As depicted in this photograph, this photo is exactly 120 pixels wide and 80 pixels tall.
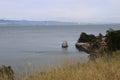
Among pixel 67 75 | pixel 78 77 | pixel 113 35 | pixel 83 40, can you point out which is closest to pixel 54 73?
pixel 67 75

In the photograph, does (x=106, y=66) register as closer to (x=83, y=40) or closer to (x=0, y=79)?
(x=0, y=79)

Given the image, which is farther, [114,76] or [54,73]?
[54,73]

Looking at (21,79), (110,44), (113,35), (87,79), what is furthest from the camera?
(113,35)

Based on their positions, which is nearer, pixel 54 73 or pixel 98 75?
pixel 98 75

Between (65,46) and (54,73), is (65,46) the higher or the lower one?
the lower one

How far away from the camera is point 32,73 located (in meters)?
9.27

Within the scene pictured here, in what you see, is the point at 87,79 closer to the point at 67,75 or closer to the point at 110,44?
the point at 67,75

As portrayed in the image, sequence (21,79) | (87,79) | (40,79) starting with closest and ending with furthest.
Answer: (87,79) → (40,79) → (21,79)

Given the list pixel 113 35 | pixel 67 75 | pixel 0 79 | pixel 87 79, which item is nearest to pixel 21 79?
pixel 0 79

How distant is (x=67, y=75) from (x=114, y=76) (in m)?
1.16

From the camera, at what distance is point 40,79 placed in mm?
7844

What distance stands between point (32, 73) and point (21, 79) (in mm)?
895

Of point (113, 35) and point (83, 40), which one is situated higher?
point (113, 35)

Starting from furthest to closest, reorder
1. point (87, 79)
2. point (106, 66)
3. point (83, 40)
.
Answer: point (83, 40), point (106, 66), point (87, 79)
